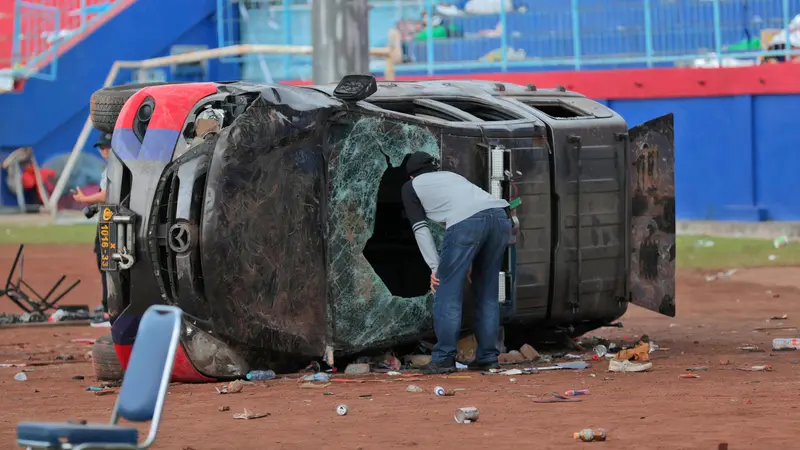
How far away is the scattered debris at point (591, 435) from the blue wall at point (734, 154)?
1429 centimetres

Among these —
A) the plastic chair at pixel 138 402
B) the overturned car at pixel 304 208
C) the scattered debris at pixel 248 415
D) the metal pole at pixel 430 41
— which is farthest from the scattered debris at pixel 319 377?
the metal pole at pixel 430 41

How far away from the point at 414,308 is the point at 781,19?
13228mm

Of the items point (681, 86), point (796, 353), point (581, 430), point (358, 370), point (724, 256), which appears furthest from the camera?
point (681, 86)

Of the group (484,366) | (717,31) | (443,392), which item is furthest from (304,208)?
(717,31)

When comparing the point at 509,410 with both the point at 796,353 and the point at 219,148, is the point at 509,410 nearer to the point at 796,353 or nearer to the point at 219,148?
the point at 219,148

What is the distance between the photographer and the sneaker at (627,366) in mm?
10805

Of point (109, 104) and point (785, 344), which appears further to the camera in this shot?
point (785, 344)

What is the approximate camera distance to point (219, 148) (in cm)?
1010

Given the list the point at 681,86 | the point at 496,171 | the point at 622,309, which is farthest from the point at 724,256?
the point at 496,171

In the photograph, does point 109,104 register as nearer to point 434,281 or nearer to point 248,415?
point 434,281

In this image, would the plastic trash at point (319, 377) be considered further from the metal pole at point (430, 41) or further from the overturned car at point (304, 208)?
the metal pole at point (430, 41)

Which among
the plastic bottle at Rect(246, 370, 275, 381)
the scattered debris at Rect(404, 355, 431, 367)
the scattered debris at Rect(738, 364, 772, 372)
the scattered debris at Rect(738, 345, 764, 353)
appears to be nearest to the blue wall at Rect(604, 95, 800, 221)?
the scattered debris at Rect(738, 345, 764, 353)

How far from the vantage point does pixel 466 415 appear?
28.0ft

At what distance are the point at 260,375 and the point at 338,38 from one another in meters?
7.69
